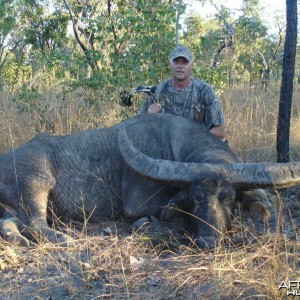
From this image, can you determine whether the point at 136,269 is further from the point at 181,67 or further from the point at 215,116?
the point at 181,67

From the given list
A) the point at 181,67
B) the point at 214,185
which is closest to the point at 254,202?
the point at 214,185

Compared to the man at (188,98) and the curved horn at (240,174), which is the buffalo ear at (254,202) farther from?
the man at (188,98)

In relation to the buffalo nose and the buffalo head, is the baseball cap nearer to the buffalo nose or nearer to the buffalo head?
the buffalo head

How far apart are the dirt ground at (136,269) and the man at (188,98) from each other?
6.97 ft

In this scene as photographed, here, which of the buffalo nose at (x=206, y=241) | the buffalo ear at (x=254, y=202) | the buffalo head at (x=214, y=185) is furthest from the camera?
the buffalo ear at (x=254, y=202)

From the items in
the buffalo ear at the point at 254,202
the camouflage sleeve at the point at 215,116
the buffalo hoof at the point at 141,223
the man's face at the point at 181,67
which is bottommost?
the buffalo hoof at the point at 141,223

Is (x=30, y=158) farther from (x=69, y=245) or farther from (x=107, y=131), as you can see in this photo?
(x=69, y=245)

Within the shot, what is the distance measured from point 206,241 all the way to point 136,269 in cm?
63

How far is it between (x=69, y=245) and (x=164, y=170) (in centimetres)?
97

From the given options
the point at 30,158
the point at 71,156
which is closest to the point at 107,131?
the point at 71,156

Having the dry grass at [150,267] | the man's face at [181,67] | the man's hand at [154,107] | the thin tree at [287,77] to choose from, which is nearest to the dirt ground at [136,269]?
the dry grass at [150,267]

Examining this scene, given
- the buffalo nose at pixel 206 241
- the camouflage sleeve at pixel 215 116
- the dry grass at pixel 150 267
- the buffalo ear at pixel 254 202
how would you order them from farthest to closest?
1. the camouflage sleeve at pixel 215 116
2. the buffalo ear at pixel 254 202
3. the buffalo nose at pixel 206 241
4. the dry grass at pixel 150 267

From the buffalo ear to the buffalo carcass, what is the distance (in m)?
0.01

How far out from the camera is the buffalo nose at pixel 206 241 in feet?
11.8
